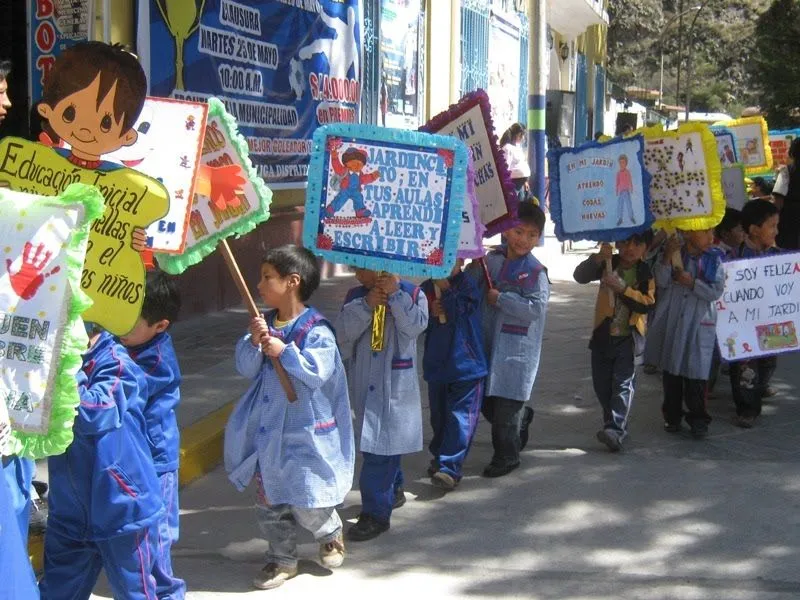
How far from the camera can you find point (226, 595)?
190 inches

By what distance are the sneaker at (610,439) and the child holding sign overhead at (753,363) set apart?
1084 millimetres

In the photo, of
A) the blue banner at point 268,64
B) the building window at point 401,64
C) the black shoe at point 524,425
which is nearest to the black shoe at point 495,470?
the black shoe at point 524,425

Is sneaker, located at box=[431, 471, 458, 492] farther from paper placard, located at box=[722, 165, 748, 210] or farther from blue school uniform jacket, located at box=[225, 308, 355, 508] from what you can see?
paper placard, located at box=[722, 165, 748, 210]

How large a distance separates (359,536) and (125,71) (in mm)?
2527

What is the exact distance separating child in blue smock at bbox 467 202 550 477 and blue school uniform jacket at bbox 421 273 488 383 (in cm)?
13

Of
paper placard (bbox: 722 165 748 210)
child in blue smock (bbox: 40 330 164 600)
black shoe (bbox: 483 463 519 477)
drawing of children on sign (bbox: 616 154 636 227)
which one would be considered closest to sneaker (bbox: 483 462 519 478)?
black shoe (bbox: 483 463 519 477)

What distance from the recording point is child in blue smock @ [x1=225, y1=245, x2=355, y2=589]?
4793mm

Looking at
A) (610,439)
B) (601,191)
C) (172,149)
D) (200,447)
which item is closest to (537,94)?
(601,191)

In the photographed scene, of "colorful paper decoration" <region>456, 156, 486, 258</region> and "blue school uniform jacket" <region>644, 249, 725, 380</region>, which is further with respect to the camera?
"blue school uniform jacket" <region>644, 249, 725, 380</region>

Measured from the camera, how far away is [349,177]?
504 cm

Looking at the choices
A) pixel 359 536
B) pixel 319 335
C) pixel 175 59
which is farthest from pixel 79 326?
pixel 175 59

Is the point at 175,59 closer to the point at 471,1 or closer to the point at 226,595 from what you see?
the point at 226,595

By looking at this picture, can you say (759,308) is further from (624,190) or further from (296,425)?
(296,425)

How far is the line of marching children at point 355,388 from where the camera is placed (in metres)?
3.79
